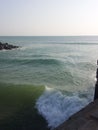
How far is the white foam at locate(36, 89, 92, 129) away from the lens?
10320 mm

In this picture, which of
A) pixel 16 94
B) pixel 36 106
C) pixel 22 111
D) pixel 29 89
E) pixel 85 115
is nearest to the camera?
pixel 85 115

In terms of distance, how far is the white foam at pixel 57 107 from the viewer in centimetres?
1032

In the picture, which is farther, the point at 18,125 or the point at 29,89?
the point at 29,89

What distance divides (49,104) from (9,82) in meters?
6.99

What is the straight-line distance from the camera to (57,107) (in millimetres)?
11656

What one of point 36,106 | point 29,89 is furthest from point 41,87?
point 36,106

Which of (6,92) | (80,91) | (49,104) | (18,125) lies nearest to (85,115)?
(18,125)

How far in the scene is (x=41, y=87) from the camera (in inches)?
658

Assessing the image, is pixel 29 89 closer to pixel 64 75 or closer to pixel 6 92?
pixel 6 92

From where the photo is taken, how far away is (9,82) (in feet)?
59.8

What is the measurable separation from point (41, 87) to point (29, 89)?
1093mm

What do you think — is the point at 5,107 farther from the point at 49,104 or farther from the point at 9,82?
the point at 9,82

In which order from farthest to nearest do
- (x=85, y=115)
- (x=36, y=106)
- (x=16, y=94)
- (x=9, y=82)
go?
1. (x=9, y=82)
2. (x=16, y=94)
3. (x=36, y=106)
4. (x=85, y=115)

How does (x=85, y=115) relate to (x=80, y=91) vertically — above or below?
above
